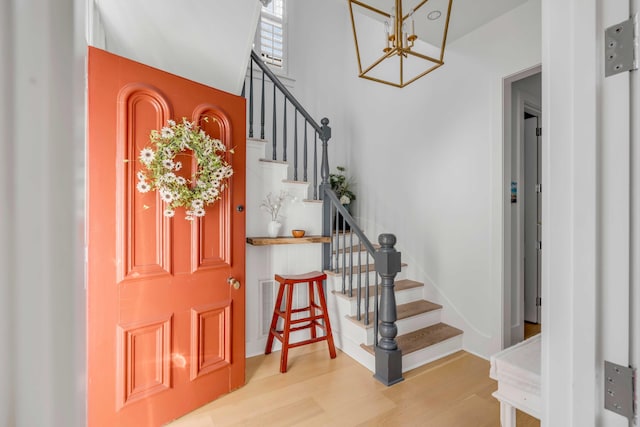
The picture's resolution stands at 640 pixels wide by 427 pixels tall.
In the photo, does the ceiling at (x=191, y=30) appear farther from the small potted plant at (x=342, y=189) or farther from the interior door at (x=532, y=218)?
the small potted plant at (x=342, y=189)

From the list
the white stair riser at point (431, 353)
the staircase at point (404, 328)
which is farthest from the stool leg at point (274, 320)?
the white stair riser at point (431, 353)

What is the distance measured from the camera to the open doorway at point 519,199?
2.38 meters

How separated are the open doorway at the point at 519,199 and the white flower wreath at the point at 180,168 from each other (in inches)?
90.6

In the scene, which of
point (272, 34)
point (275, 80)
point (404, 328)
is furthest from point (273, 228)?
point (272, 34)

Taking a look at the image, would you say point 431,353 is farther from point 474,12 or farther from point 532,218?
point 474,12

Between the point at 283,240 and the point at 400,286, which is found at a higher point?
the point at 283,240

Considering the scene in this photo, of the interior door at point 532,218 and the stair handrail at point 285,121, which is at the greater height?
the stair handrail at point 285,121

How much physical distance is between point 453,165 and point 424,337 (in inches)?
64.7

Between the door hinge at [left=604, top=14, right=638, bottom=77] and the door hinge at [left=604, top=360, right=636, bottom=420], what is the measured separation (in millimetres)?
617

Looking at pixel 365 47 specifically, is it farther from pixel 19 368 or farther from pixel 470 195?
pixel 19 368

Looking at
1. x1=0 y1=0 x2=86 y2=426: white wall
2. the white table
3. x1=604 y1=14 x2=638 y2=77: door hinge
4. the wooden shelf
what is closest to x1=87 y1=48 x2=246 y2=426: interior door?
the wooden shelf

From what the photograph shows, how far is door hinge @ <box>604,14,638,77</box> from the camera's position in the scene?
1.86 feet

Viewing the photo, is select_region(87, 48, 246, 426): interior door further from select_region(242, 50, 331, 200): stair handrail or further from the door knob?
select_region(242, 50, 331, 200): stair handrail

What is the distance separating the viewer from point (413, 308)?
9.08 feet
